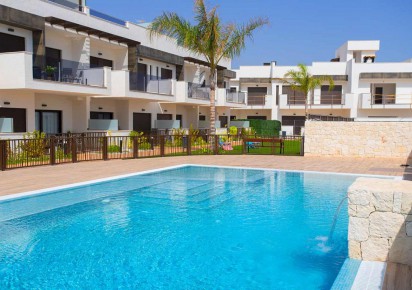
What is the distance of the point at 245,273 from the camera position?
572 cm

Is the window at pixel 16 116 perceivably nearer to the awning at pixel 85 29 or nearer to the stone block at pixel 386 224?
the awning at pixel 85 29

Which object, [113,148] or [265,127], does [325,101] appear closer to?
[265,127]

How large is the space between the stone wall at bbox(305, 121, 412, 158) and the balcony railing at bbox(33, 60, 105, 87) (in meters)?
11.5

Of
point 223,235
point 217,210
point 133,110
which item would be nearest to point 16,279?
point 223,235

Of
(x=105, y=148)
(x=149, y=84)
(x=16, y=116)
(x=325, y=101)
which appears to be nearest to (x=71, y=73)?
(x=16, y=116)

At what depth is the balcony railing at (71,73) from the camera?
746 inches

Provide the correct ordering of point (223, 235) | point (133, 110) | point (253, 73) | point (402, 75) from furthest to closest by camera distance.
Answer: point (253, 73) → point (402, 75) → point (133, 110) → point (223, 235)

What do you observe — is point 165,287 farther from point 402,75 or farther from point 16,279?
point 402,75

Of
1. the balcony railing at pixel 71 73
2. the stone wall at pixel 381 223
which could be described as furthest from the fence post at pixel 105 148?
the stone wall at pixel 381 223

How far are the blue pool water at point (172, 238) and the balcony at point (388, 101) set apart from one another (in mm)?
31487

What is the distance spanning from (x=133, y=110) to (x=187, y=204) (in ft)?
58.1

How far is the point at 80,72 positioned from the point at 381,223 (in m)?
18.6

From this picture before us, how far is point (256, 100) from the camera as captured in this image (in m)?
46.2

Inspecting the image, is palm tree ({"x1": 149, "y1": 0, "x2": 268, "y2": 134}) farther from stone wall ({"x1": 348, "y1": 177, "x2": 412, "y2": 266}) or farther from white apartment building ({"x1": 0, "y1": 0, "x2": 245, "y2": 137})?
stone wall ({"x1": 348, "y1": 177, "x2": 412, "y2": 266})
